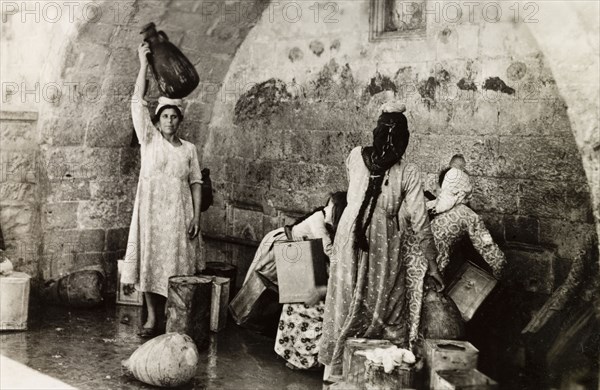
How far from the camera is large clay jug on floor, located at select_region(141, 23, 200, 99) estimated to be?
8508 mm

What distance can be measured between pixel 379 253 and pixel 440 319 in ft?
2.31

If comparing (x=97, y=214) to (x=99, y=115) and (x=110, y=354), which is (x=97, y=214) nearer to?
(x=99, y=115)

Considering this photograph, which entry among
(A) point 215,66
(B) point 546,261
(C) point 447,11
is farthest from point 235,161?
(B) point 546,261

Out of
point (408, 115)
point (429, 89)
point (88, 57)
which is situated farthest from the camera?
point (88, 57)

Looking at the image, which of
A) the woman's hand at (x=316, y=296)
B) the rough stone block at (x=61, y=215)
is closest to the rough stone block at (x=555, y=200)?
the woman's hand at (x=316, y=296)

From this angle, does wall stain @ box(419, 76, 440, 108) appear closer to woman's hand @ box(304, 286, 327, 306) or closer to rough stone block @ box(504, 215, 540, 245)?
rough stone block @ box(504, 215, 540, 245)

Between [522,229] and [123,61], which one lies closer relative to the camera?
Answer: [522,229]

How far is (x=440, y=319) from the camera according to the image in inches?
251

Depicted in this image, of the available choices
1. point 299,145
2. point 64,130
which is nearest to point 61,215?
point 64,130

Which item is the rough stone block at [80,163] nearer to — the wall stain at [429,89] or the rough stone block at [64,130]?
the rough stone block at [64,130]

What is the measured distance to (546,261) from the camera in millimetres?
7375

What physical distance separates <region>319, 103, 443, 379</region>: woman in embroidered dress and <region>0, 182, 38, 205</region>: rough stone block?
13.5 ft

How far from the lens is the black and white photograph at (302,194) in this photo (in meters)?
6.36

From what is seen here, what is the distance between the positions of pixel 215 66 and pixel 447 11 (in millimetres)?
3191
